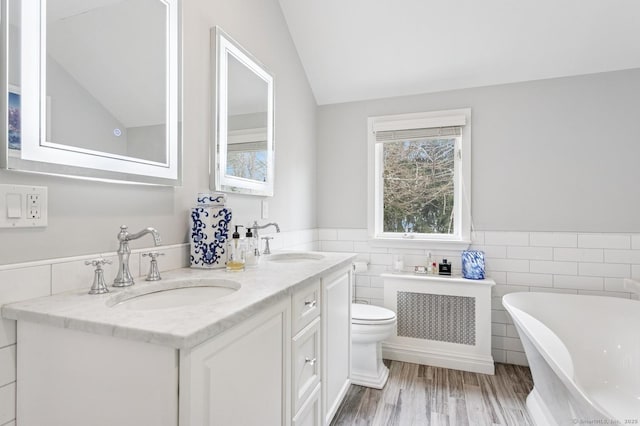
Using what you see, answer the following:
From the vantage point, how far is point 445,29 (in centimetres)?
247

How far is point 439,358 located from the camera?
8.80ft

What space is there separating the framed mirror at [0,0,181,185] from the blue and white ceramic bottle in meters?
0.17

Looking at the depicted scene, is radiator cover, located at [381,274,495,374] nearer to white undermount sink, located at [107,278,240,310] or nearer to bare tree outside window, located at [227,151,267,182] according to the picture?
bare tree outside window, located at [227,151,267,182]

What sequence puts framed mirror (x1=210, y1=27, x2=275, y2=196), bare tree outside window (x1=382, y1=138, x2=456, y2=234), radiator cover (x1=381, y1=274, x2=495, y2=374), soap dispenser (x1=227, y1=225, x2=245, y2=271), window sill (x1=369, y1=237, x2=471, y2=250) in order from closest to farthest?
soap dispenser (x1=227, y1=225, x2=245, y2=271), framed mirror (x1=210, y1=27, x2=275, y2=196), radiator cover (x1=381, y1=274, x2=495, y2=374), window sill (x1=369, y1=237, x2=471, y2=250), bare tree outside window (x1=382, y1=138, x2=456, y2=234)

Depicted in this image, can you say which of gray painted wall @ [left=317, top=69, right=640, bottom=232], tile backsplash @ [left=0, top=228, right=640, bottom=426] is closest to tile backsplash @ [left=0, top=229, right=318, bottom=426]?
tile backsplash @ [left=0, top=228, right=640, bottom=426]

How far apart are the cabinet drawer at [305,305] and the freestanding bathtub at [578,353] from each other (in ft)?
3.55

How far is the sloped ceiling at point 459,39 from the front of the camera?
228 centimetres

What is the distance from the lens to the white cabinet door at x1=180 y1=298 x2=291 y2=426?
0.77 meters

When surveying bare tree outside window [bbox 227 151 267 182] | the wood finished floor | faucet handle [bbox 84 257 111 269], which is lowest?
the wood finished floor

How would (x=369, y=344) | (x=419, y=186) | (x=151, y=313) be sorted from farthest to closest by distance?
(x=419, y=186) → (x=369, y=344) → (x=151, y=313)

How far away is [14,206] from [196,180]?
76 centimetres

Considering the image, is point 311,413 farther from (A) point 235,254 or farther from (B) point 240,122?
(B) point 240,122

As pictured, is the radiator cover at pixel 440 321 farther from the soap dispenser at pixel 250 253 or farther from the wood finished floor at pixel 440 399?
the soap dispenser at pixel 250 253

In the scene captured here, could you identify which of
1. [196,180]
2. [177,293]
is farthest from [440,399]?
[196,180]
